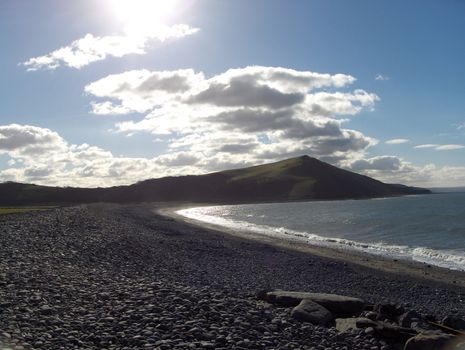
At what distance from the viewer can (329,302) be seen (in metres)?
15.9

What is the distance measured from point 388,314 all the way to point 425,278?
17.4m

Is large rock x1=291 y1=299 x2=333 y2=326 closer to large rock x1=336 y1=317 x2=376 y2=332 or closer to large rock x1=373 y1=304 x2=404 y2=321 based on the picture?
large rock x1=336 y1=317 x2=376 y2=332

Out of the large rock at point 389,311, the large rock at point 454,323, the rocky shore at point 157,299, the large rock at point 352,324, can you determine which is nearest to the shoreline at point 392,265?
the rocky shore at point 157,299

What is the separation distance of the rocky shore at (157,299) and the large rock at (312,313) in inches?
9.1

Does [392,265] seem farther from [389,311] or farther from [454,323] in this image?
[389,311]

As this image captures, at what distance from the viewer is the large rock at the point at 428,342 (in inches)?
479

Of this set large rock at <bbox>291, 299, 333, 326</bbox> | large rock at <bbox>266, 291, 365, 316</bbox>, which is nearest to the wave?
large rock at <bbox>266, 291, 365, 316</bbox>

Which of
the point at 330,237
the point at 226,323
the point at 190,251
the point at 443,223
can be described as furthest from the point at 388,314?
the point at 443,223

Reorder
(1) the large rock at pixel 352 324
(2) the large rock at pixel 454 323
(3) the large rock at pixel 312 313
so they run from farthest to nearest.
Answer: (2) the large rock at pixel 454 323, (3) the large rock at pixel 312 313, (1) the large rock at pixel 352 324

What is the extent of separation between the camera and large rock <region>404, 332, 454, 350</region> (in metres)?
12.2

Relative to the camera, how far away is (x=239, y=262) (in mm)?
32562

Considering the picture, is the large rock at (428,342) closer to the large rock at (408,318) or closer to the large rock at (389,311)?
the large rock at (408,318)

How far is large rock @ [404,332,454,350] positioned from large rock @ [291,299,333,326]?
2677mm

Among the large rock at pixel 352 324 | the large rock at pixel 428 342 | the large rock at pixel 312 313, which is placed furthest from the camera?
the large rock at pixel 312 313
